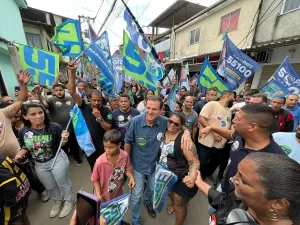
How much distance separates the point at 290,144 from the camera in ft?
6.11

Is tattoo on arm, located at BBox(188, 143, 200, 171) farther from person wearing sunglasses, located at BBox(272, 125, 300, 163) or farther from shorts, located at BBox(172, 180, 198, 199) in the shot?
person wearing sunglasses, located at BBox(272, 125, 300, 163)

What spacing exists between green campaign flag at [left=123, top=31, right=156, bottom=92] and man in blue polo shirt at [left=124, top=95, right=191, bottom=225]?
882mm

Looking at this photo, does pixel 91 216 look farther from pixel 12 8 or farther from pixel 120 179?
pixel 12 8

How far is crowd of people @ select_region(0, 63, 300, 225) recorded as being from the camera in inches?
33.0

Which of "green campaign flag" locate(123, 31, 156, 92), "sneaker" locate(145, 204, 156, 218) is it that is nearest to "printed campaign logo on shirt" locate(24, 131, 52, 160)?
"green campaign flag" locate(123, 31, 156, 92)

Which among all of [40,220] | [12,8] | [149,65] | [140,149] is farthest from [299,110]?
[12,8]

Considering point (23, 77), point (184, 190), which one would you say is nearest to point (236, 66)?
point (184, 190)

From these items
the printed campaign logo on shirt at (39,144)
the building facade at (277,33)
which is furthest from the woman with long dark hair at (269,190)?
the building facade at (277,33)

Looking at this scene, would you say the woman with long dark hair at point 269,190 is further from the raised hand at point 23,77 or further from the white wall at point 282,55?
the white wall at point 282,55

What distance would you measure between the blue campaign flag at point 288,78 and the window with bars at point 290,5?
4916 millimetres

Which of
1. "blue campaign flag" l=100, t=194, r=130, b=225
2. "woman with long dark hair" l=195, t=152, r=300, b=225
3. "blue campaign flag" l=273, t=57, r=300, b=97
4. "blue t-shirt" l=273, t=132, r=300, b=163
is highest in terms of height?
"blue campaign flag" l=273, t=57, r=300, b=97

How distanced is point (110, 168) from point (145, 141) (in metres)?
0.58

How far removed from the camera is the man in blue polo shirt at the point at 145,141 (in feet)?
6.82

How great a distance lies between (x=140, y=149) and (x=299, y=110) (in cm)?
375
